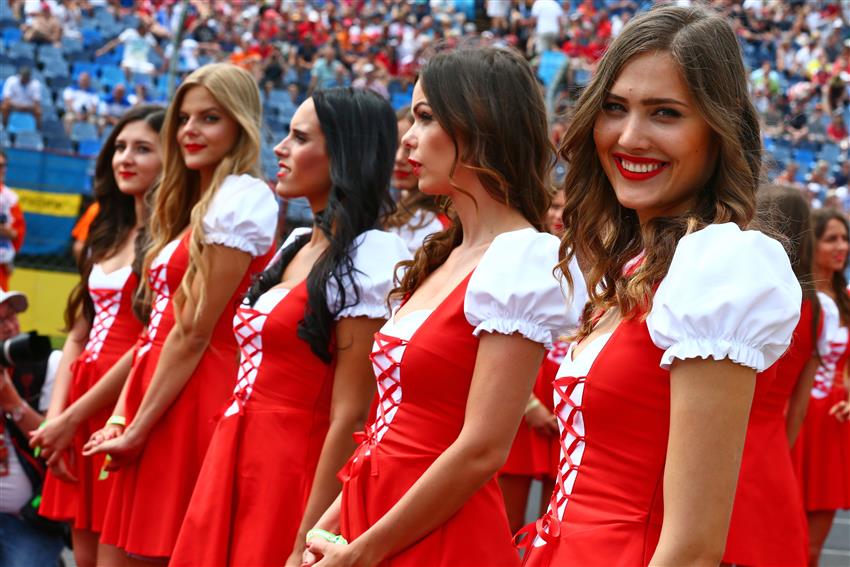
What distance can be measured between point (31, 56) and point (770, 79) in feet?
44.2

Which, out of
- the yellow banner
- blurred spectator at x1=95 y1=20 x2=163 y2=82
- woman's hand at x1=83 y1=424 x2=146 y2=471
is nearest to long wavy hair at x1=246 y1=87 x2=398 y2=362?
woman's hand at x1=83 y1=424 x2=146 y2=471

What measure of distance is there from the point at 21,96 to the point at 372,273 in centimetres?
1271

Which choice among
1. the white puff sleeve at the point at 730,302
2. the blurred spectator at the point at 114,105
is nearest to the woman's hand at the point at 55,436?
the white puff sleeve at the point at 730,302

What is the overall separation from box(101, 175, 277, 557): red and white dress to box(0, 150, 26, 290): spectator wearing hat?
18.8 feet

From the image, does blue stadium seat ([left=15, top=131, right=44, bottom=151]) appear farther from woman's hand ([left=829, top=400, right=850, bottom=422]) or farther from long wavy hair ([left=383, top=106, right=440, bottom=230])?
woman's hand ([left=829, top=400, right=850, bottom=422])

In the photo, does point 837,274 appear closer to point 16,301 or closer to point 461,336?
point 16,301

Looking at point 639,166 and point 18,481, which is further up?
point 639,166

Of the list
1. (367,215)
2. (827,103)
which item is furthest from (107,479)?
(827,103)

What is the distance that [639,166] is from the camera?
187 cm

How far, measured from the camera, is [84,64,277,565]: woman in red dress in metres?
3.42

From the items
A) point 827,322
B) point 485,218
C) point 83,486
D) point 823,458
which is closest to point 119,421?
point 83,486

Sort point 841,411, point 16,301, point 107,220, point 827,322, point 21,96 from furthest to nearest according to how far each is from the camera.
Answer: point 21,96
point 841,411
point 827,322
point 107,220
point 16,301

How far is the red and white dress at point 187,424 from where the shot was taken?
3.39 m

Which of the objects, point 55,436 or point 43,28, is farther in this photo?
point 43,28
